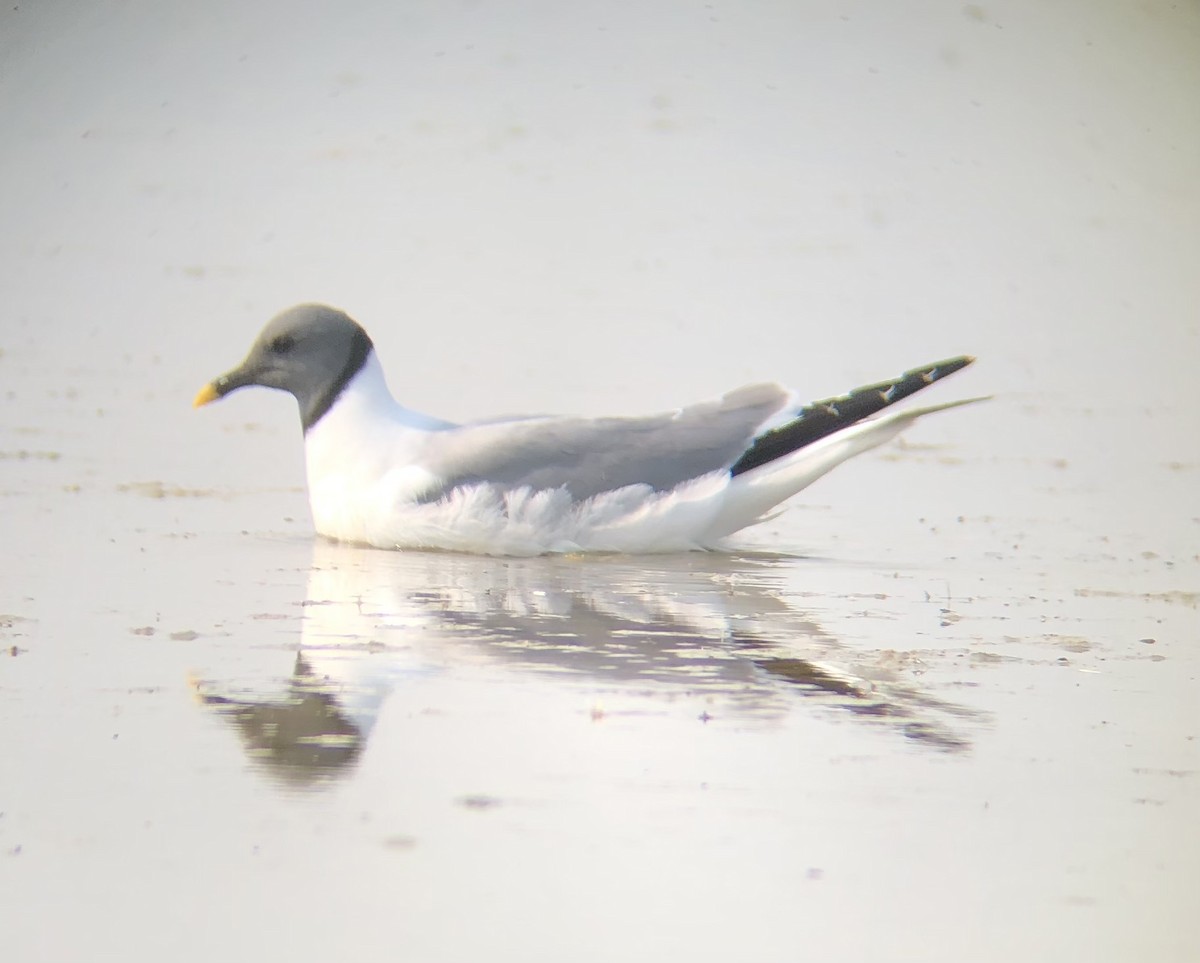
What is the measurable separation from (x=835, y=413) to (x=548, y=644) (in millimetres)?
2066

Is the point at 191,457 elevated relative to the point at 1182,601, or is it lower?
elevated

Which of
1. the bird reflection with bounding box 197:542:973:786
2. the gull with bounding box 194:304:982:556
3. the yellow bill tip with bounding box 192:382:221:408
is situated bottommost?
the bird reflection with bounding box 197:542:973:786

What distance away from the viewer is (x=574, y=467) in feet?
20.7

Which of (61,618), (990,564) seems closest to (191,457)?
(61,618)

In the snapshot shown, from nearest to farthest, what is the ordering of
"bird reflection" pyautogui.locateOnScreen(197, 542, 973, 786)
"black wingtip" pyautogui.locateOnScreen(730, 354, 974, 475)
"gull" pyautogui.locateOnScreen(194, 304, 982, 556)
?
"bird reflection" pyautogui.locateOnScreen(197, 542, 973, 786) < "gull" pyautogui.locateOnScreen(194, 304, 982, 556) < "black wingtip" pyautogui.locateOnScreen(730, 354, 974, 475)

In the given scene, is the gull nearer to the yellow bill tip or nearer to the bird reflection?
the bird reflection

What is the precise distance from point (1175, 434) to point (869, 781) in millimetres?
5323

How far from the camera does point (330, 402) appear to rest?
22.3 ft

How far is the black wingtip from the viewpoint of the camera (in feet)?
21.5

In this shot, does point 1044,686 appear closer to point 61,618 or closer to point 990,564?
point 990,564

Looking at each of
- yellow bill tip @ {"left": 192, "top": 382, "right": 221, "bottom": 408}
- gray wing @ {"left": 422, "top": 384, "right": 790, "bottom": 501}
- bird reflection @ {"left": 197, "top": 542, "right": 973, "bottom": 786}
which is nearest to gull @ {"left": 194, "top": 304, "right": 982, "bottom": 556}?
gray wing @ {"left": 422, "top": 384, "right": 790, "bottom": 501}

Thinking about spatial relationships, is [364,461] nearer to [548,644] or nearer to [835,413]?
[835,413]

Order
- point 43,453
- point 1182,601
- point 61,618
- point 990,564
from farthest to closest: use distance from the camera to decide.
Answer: point 43,453
point 990,564
point 1182,601
point 61,618

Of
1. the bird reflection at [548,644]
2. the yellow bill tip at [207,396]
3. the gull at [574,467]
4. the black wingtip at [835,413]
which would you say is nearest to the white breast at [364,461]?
the gull at [574,467]
